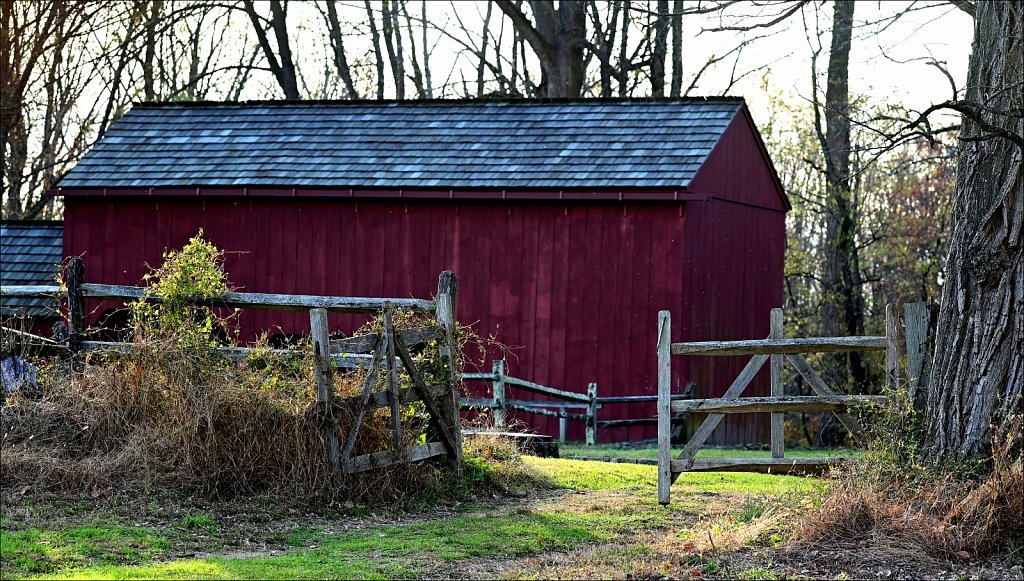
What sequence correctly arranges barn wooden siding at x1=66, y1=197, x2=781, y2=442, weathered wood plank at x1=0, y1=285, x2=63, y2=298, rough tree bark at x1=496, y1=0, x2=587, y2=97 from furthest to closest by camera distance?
rough tree bark at x1=496, y1=0, x2=587, y2=97 → barn wooden siding at x1=66, y1=197, x2=781, y2=442 → weathered wood plank at x1=0, y1=285, x2=63, y2=298

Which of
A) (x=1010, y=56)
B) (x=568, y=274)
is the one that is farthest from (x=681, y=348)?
(x=568, y=274)

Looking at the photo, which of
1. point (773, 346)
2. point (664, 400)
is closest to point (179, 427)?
point (664, 400)

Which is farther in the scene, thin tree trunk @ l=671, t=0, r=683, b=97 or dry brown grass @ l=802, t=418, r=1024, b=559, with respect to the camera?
thin tree trunk @ l=671, t=0, r=683, b=97

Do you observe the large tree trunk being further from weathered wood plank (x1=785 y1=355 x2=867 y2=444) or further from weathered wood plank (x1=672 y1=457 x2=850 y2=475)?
weathered wood plank (x1=672 y1=457 x2=850 y2=475)

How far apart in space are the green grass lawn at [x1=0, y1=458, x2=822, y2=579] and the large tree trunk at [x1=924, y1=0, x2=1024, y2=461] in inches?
43.9

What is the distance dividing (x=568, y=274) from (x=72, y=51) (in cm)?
1648

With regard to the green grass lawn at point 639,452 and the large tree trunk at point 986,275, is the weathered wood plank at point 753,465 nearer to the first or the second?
the large tree trunk at point 986,275

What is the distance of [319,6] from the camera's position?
111ft

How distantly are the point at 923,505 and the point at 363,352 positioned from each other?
176 inches

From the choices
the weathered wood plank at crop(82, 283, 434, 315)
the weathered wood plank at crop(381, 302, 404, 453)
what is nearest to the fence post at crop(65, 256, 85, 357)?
the weathered wood plank at crop(82, 283, 434, 315)

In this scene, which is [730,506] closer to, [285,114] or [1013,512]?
[1013,512]

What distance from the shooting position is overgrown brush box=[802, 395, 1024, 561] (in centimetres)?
711

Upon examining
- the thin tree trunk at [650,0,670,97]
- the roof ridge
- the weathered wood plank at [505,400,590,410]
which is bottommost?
the weathered wood plank at [505,400,590,410]

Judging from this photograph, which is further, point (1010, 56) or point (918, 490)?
point (1010, 56)
